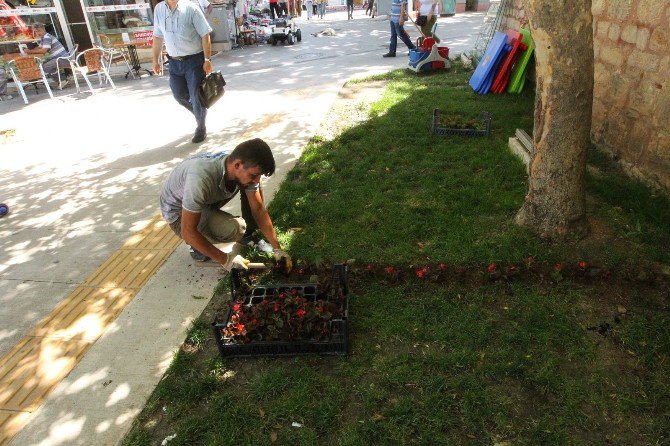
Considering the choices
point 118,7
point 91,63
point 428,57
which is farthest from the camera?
point 118,7

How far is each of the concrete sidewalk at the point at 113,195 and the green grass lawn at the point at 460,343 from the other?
1.12 feet

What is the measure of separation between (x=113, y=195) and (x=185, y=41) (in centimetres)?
246

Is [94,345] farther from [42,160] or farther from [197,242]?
[42,160]

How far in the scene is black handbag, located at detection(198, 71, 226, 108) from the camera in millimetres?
6414

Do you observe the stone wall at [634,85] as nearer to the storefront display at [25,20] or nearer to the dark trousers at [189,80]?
the dark trousers at [189,80]

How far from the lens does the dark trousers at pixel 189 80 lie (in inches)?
253

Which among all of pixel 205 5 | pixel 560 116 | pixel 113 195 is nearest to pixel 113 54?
pixel 205 5

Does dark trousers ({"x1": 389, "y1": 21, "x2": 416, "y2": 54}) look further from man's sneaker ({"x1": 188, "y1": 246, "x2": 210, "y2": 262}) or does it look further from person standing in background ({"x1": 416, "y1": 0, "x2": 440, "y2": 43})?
man's sneaker ({"x1": 188, "y1": 246, "x2": 210, "y2": 262})

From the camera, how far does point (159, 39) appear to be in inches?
264

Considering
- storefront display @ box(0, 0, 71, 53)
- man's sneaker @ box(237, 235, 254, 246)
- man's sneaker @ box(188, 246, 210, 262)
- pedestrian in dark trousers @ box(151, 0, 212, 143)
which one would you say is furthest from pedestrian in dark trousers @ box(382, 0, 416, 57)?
storefront display @ box(0, 0, 71, 53)

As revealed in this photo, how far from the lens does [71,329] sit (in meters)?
3.41

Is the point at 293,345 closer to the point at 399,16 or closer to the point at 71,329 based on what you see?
the point at 71,329

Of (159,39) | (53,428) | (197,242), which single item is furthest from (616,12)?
(53,428)

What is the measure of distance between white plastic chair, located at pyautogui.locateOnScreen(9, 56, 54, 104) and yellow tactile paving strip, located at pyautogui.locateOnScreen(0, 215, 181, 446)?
8.03 m
